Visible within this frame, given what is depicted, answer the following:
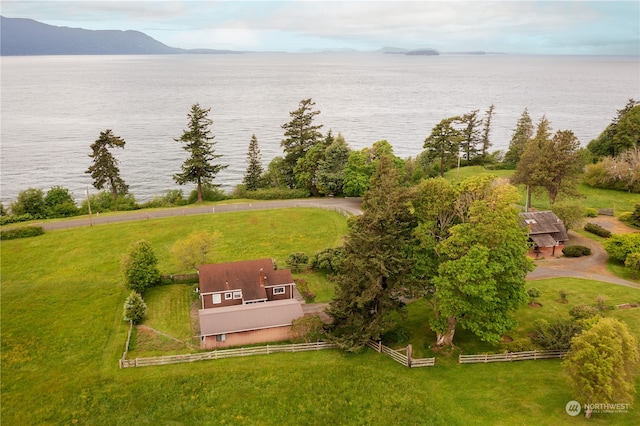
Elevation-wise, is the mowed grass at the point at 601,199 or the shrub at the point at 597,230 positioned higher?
the mowed grass at the point at 601,199

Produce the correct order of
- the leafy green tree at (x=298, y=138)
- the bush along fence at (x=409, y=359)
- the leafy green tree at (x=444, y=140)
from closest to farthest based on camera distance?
the bush along fence at (x=409, y=359), the leafy green tree at (x=444, y=140), the leafy green tree at (x=298, y=138)

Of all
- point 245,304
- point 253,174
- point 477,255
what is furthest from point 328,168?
point 477,255

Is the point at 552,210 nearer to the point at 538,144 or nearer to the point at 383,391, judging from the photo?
the point at 538,144

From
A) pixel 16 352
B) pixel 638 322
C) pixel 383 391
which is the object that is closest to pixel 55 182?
pixel 16 352

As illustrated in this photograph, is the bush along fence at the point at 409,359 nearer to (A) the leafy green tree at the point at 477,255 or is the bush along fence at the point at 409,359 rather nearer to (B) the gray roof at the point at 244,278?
(A) the leafy green tree at the point at 477,255

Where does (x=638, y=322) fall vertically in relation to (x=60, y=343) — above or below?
above

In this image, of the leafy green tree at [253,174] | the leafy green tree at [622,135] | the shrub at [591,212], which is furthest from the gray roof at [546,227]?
the leafy green tree at [253,174]
